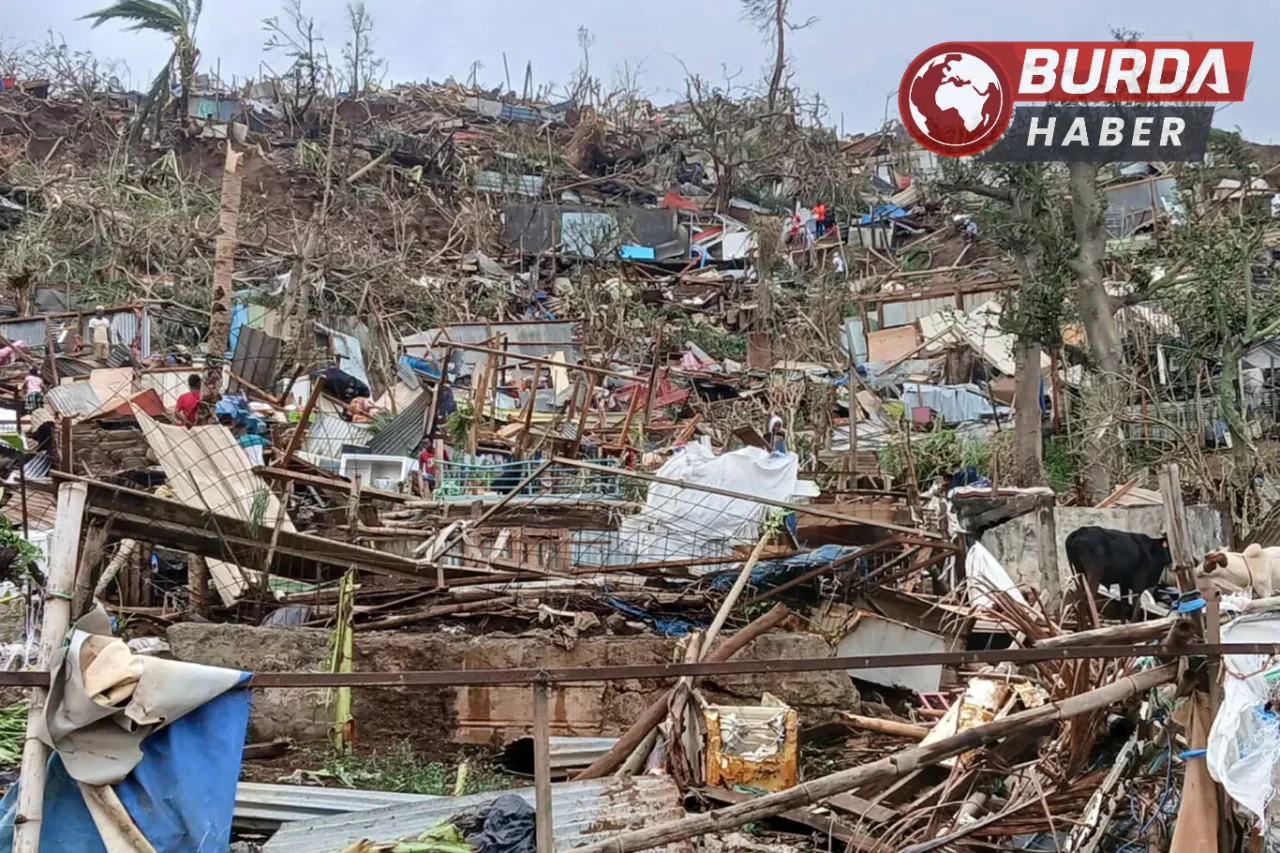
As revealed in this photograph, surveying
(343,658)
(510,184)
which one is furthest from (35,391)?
(510,184)

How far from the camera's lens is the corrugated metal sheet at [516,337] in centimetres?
2014

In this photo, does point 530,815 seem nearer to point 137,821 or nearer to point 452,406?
point 137,821

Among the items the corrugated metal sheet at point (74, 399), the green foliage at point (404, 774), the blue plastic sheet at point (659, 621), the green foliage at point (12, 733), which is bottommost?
the green foliage at point (404, 774)

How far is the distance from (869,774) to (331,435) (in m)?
12.0

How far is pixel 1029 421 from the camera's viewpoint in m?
12.7

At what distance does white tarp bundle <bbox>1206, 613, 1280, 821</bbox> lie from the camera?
10.9ft

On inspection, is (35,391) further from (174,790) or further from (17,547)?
(174,790)

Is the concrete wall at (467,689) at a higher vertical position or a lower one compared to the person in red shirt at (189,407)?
lower

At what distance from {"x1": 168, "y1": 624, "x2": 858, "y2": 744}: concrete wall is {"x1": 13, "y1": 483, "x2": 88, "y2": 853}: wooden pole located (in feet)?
13.4

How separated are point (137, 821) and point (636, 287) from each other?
22344 millimetres

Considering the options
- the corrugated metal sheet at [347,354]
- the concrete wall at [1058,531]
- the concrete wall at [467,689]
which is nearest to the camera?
the concrete wall at [467,689]

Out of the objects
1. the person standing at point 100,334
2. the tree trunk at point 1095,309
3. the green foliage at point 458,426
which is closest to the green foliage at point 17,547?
the green foliage at point 458,426

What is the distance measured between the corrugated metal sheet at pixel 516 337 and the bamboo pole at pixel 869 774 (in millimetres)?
16455

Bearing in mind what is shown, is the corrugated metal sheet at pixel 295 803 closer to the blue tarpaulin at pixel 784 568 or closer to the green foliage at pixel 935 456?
the blue tarpaulin at pixel 784 568
